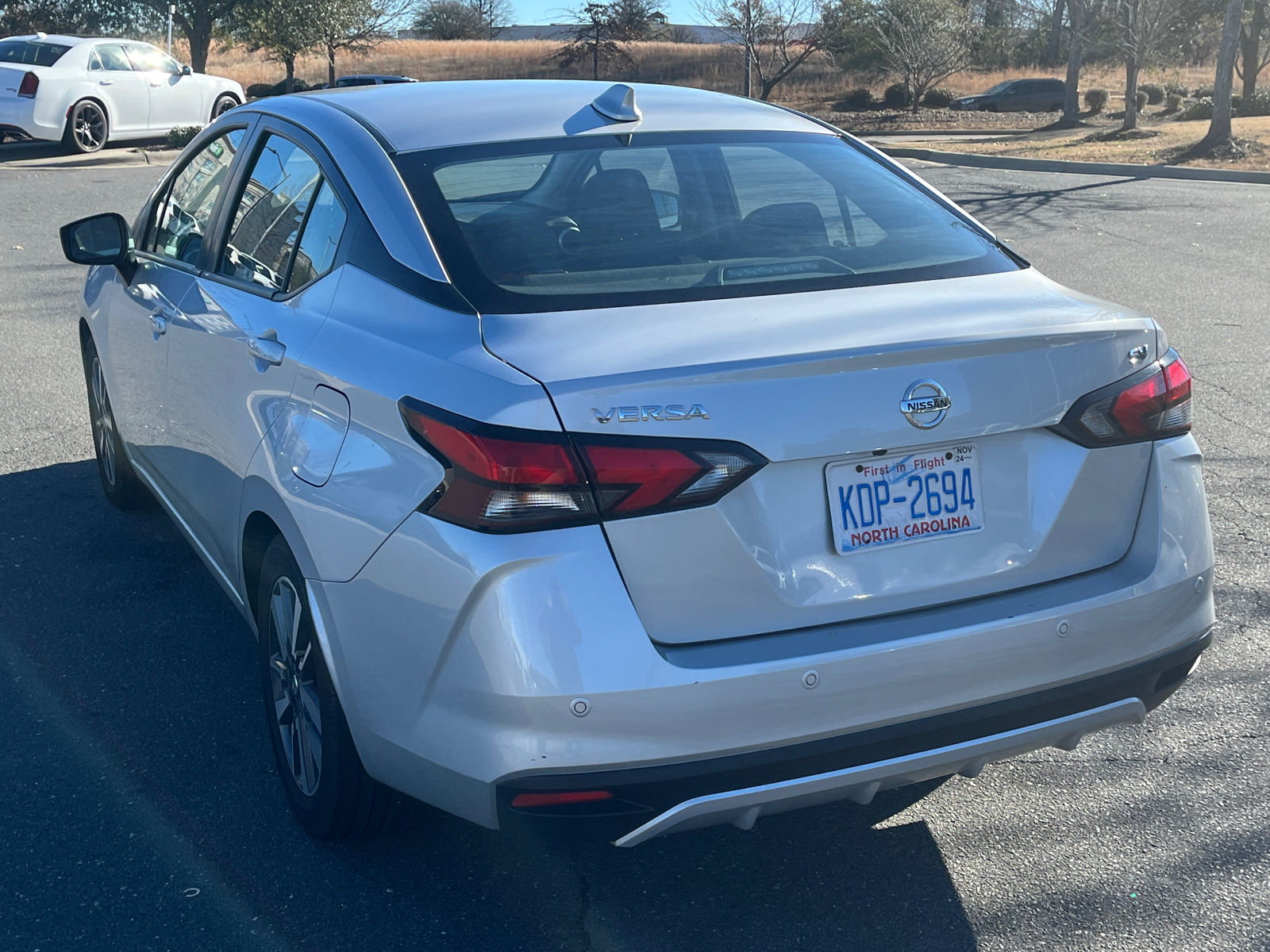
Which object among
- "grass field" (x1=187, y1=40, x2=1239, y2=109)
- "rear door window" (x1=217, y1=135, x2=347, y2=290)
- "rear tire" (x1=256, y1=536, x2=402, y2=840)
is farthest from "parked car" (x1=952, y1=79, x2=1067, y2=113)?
"rear tire" (x1=256, y1=536, x2=402, y2=840)

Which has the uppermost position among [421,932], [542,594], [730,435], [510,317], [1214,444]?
[510,317]

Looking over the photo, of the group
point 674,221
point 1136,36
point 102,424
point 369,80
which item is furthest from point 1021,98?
point 674,221

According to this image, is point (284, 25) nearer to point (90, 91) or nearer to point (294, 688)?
point (90, 91)

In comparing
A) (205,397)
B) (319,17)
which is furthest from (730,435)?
(319,17)

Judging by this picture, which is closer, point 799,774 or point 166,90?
point 799,774

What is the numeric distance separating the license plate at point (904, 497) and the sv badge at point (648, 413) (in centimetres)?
29

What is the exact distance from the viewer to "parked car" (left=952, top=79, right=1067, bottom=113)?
41000 millimetres

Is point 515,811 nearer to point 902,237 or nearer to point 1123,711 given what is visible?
point 1123,711

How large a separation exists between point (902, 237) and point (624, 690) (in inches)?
59.3

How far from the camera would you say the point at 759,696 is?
7.45ft

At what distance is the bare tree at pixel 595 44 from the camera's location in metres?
50.6

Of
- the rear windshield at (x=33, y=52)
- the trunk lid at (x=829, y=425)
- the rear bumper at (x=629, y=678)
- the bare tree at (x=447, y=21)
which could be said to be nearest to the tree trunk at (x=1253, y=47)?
the rear windshield at (x=33, y=52)

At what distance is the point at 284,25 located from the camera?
3391 cm

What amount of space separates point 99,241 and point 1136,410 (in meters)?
3.41
